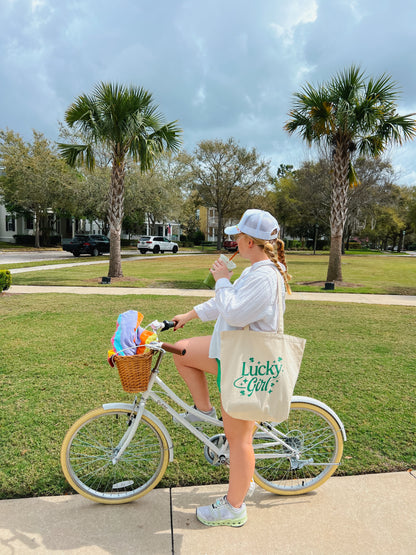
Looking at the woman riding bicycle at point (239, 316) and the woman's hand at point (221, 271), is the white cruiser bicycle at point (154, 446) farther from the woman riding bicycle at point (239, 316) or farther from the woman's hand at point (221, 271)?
the woman's hand at point (221, 271)

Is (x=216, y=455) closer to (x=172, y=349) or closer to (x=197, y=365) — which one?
(x=197, y=365)

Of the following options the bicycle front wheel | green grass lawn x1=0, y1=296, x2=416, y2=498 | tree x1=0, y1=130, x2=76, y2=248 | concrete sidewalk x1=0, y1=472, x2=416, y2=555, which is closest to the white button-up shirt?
the bicycle front wheel

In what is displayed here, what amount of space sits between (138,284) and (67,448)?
10.7 m

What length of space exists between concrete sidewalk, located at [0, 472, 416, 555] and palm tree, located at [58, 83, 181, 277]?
1203 cm

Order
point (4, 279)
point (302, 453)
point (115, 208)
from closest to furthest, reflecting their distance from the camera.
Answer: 1. point (302, 453)
2. point (4, 279)
3. point (115, 208)

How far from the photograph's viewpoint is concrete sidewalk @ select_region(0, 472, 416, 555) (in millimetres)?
2070

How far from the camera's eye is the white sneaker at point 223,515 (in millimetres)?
2217

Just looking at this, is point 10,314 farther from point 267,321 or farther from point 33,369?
point 267,321

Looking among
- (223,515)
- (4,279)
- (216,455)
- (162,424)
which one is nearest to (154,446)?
(162,424)

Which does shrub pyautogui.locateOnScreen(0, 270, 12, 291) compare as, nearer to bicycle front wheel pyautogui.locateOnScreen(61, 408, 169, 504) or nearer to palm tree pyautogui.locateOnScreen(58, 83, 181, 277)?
palm tree pyautogui.locateOnScreen(58, 83, 181, 277)

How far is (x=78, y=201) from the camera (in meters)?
30.9

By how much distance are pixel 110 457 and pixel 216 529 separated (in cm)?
77

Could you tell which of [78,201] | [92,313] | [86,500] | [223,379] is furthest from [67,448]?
[78,201]

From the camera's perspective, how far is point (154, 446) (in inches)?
99.2
